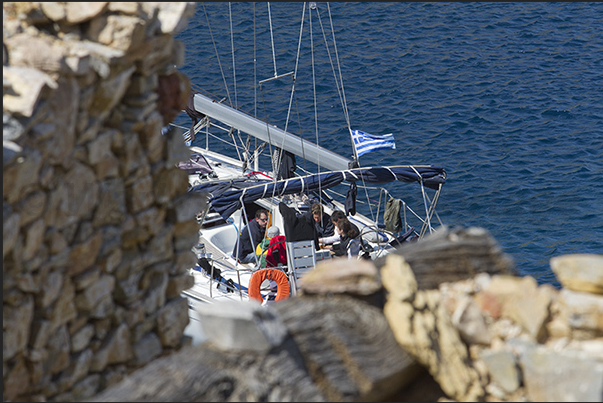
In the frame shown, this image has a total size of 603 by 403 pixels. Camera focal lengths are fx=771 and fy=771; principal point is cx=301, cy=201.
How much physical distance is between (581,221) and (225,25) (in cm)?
1600

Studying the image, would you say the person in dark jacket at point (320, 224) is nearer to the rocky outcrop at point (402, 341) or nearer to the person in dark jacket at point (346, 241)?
the person in dark jacket at point (346, 241)

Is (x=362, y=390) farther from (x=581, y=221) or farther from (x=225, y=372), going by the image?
(x=581, y=221)

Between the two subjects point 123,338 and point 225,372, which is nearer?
point 225,372

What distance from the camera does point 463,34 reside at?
1136 inches

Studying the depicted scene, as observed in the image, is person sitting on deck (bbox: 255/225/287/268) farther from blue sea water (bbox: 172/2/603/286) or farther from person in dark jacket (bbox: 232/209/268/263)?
blue sea water (bbox: 172/2/603/286)

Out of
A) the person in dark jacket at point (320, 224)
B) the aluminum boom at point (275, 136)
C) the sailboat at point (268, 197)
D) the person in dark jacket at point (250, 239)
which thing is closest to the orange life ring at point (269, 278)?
the sailboat at point (268, 197)

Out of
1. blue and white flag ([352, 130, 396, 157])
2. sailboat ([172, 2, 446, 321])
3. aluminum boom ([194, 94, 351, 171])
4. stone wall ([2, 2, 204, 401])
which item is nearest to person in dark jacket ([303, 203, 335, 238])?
sailboat ([172, 2, 446, 321])

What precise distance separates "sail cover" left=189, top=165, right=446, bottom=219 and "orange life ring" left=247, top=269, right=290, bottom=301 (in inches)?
71.6

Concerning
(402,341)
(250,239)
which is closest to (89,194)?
(402,341)

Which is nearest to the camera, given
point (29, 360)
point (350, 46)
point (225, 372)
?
point (225, 372)

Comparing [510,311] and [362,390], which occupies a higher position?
[510,311]

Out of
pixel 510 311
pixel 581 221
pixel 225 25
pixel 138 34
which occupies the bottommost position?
pixel 581 221

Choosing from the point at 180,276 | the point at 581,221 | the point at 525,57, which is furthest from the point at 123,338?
the point at 525,57

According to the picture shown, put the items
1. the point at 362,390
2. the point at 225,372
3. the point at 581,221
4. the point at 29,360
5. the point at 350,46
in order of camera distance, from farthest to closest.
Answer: the point at 350,46
the point at 581,221
the point at 29,360
the point at 362,390
the point at 225,372
